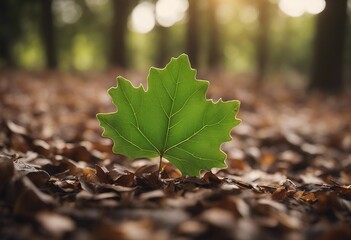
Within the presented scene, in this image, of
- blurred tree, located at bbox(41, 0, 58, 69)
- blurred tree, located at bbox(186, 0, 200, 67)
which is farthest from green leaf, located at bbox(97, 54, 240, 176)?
blurred tree, located at bbox(41, 0, 58, 69)

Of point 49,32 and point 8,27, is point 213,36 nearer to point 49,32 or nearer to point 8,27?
point 49,32

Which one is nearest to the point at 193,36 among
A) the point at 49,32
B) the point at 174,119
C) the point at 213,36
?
the point at 49,32

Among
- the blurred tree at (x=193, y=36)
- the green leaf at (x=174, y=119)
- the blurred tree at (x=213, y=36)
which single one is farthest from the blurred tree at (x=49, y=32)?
the green leaf at (x=174, y=119)

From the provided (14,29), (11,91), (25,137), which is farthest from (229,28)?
(25,137)

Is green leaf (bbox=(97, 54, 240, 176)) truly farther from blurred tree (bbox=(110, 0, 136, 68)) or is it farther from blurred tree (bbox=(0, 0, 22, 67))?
blurred tree (bbox=(0, 0, 22, 67))

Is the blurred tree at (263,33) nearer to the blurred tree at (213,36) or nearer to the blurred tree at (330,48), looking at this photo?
the blurred tree at (213,36)

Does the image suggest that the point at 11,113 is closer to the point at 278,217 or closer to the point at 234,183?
the point at 234,183
